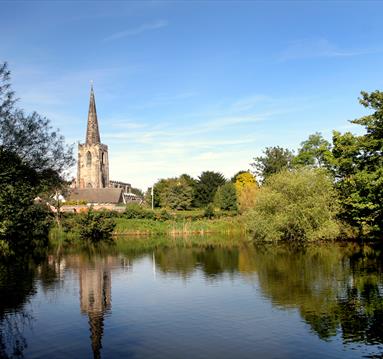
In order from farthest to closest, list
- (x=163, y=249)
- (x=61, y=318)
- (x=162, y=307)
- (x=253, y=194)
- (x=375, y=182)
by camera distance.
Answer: (x=253, y=194) → (x=163, y=249) → (x=375, y=182) → (x=162, y=307) → (x=61, y=318)

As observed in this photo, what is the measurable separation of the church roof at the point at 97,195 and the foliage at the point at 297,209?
60.8 metres

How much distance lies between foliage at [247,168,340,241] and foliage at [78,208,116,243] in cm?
2394

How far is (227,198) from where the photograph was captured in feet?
324

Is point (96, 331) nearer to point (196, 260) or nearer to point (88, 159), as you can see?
point (196, 260)

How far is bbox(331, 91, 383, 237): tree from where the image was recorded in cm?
4403

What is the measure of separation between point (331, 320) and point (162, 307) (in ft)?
27.0

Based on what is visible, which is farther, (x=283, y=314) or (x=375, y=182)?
(x=375, y=182)

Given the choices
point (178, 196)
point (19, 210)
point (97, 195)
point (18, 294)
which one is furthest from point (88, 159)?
point (18, 294)

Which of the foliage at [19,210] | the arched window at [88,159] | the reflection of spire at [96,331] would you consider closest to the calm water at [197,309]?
the reflection of spire at [96,331]

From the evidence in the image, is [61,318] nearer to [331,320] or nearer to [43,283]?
[43,283]

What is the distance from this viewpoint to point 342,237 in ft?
179

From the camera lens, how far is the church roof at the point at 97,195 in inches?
4336

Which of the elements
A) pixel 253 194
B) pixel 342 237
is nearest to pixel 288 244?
pixel 342 237

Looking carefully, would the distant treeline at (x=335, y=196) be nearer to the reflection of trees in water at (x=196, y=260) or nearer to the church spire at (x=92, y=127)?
the reflection of trees in water at (x=196, y=260)
